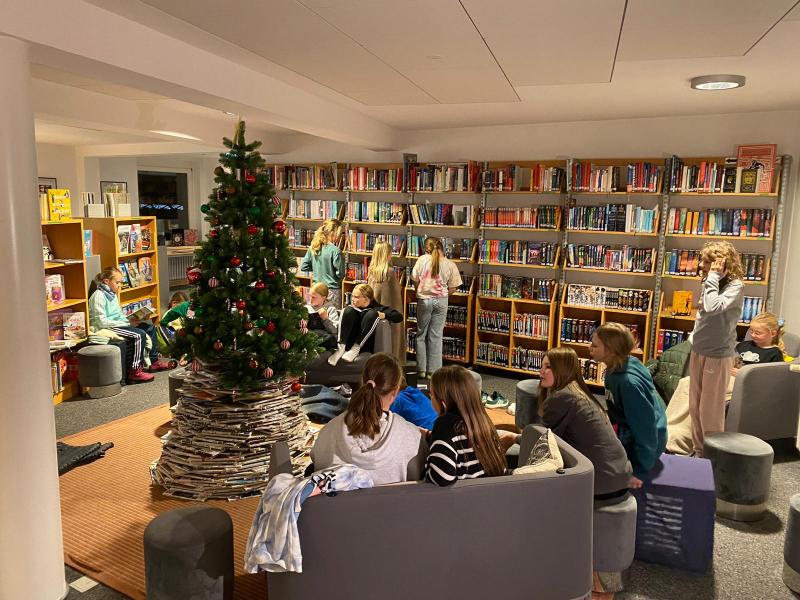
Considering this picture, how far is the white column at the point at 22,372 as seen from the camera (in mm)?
2648

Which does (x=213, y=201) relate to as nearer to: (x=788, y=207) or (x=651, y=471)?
(x=651, y=471)

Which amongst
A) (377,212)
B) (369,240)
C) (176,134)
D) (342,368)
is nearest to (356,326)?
(342,368)

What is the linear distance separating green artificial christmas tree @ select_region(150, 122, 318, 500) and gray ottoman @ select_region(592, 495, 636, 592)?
6.91ft

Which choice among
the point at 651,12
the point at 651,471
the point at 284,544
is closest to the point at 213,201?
the point at 284,544

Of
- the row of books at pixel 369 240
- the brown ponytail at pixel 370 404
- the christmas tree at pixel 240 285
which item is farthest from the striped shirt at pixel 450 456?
the row of books at pixel 369 240

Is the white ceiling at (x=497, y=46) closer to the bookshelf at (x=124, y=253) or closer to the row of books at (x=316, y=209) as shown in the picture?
the bookshelf at (x=124, y=253)

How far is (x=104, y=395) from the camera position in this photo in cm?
618

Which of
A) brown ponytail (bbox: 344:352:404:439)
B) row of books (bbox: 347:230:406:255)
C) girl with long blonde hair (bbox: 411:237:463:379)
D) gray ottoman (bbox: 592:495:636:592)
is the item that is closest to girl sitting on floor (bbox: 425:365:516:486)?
brown ponytail (bbox: 344:352:404:439)

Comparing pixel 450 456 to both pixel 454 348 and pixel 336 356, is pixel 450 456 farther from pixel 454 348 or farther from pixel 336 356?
pixel 454 348

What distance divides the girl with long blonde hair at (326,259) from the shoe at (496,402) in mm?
2271

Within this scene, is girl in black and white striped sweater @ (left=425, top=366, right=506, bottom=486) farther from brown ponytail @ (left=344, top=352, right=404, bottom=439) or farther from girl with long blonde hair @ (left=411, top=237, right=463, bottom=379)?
girl with long blonde hair @ (left=411, top=237, right=463, bottom=379)

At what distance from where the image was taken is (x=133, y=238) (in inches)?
306

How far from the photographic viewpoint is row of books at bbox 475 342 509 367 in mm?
7156

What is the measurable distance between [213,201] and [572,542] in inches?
114
